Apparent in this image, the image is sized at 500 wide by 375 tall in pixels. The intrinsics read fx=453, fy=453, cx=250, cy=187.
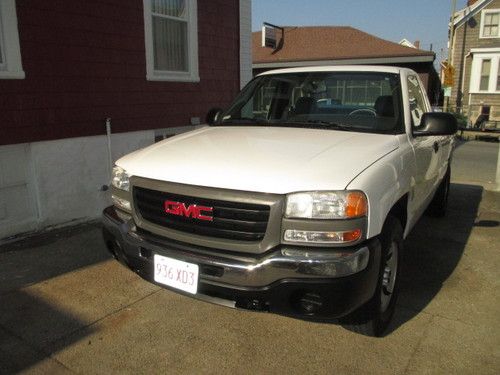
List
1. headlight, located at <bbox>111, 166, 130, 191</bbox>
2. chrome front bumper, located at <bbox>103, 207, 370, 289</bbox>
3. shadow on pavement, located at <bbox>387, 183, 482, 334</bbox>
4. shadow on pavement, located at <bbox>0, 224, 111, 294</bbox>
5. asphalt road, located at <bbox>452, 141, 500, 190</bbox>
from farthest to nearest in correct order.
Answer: asphalt road, located at <bbox>452, 141, 500, 190</bbox>
shadow on pavement, located at <bbox>0, 224, 111, 294</bbox>
shadow on pavement, located at <bbox>387, 183, 482, 334</bbox>
headlight, located at <bbox>111, 166, 130, 191</bbox>
chrome front bumper, located at <bbox>103, 207, 370, 289</bbox>

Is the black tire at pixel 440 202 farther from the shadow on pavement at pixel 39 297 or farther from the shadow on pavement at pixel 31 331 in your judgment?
the shadow on pavement at pixel 31 331

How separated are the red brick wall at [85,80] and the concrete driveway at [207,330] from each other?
168cm

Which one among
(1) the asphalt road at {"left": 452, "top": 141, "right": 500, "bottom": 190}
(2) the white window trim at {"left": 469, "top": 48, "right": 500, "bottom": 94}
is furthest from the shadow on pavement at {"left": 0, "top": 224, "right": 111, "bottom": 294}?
(2) the white window trim at {"left": 469, "top": 48, "right": 500, "bottom": 94}

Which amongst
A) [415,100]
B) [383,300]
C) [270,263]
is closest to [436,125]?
[415,100]

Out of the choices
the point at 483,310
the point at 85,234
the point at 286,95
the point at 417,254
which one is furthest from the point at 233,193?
the point at 85,234

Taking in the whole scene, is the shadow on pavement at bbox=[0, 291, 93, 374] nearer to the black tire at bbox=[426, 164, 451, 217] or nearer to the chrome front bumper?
the chrome front bumper

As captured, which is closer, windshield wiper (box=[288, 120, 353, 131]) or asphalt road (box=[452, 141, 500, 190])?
windshield wiper (box=[288, 120, 353, 131])

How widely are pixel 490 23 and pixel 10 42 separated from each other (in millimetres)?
26351

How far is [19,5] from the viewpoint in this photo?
15.6 feet

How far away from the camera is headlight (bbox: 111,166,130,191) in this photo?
9.80 ft

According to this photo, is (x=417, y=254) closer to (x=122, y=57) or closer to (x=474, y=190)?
(x=474, y=190)

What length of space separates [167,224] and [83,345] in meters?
0.97

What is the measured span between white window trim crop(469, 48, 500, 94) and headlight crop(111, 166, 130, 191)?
2595cm

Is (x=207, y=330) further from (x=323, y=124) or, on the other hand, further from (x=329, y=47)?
(x=329, y=47)
